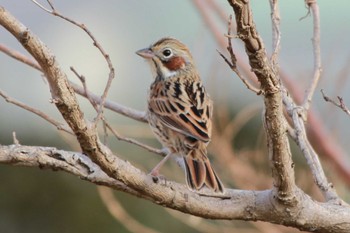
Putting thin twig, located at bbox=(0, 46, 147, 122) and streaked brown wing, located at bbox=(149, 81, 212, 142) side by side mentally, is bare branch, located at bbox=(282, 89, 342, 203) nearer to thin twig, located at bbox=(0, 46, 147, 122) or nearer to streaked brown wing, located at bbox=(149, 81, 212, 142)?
streaked brown wing, located at bbox=(149, 81, 212, 142)

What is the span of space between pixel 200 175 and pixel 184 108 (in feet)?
2.20

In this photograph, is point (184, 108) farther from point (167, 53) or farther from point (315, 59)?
point (315, 59)

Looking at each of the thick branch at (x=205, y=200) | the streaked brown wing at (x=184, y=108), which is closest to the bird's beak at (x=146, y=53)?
the streaked brown wing at (x=184, y=108)

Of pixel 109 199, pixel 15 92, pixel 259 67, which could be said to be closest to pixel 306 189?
pixel 109 199

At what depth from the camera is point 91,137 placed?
265 cm

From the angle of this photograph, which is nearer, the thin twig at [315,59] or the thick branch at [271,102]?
the thick branch at [271,102]

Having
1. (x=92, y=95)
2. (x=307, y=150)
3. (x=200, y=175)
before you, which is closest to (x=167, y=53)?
(x=92, y=95)

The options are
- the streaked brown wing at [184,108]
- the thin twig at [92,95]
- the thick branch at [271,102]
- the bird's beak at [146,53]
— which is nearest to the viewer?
the thick branch at [271,102]

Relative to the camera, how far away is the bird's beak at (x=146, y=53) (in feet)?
14.4

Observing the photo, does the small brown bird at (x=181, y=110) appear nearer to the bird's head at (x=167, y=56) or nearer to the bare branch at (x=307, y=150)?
the bird's head at (x=167, y=56)

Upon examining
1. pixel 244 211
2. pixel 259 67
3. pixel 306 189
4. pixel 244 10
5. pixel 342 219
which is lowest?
pixel 306 189

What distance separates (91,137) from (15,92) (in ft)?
17.2

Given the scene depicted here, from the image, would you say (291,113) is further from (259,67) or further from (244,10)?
(244,10)

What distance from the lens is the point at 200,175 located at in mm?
3398
